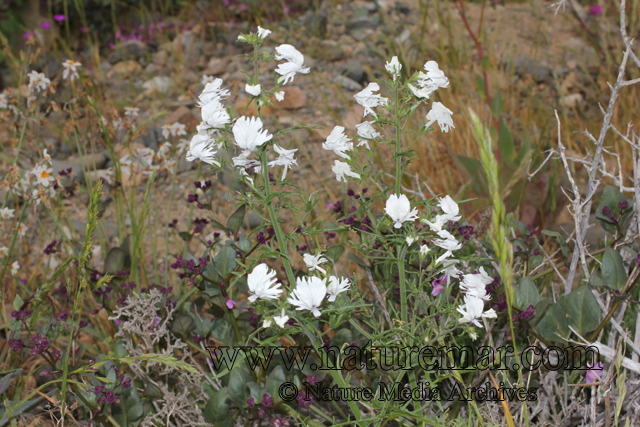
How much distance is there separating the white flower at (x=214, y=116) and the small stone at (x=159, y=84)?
321cm

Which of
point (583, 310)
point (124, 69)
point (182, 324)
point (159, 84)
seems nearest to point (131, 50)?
point (124, 69)

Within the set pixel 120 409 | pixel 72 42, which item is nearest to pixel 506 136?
pixel 120 409

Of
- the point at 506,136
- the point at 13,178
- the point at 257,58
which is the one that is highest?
the point at 257,58

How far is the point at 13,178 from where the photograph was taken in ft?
5.80

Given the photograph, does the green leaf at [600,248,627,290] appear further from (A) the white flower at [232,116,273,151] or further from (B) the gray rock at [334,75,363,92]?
(B) the gray rock at [334,75,363,92]

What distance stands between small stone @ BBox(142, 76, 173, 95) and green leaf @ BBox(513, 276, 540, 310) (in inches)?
132

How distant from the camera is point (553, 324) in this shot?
1.37m

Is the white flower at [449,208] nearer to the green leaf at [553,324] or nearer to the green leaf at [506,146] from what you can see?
the green leaf at [553,324]

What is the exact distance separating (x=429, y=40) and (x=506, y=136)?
208 cm

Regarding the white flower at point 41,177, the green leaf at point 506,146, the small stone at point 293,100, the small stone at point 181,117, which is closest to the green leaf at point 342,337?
the white flower at point 41,177

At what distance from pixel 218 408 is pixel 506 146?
1.86 metres

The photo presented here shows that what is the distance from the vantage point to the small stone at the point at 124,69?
4344 mm

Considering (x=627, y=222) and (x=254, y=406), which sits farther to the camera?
(x=627, y=222)

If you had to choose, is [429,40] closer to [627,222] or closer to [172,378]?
[627,222]
